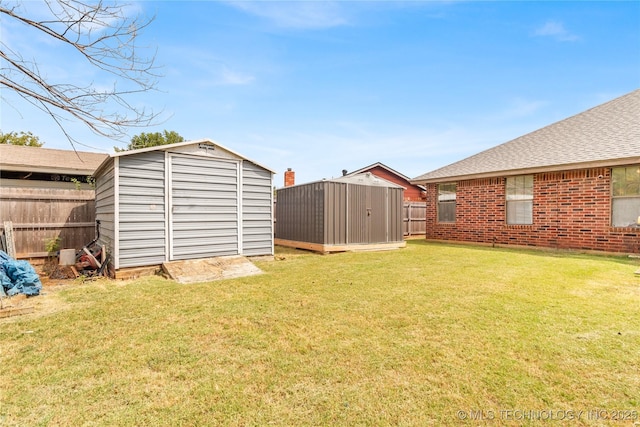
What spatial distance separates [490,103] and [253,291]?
12.5 meters

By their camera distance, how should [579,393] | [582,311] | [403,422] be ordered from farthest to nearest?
[582,311]
[579,393]
[403,422]

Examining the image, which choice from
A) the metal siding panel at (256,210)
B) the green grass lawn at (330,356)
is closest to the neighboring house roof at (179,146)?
the metal siding panel at (256,210)

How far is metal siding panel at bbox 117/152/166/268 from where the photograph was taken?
6.21m

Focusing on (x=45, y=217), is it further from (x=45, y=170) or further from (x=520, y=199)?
(x=520, y=199)

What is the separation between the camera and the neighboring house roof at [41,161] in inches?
488

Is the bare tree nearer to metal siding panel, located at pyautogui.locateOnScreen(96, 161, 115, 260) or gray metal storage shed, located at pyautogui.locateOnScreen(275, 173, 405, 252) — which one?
metal siding panel, located at pyautogui.locateOnScreen(96, 161, 115, 260)

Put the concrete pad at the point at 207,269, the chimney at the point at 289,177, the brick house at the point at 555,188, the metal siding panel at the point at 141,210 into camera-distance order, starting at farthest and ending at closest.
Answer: the chimney at the point at 289,177 → the brick house at the point at 555,188 → the metal siding panel at the point at 141,210 → the concrete pad at the point at 207,269

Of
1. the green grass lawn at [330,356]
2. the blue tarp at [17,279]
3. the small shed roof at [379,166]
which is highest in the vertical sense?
the small shed roof at [379,166]

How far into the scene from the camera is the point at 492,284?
17.1 feet

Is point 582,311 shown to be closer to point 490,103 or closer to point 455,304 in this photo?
point 455,304

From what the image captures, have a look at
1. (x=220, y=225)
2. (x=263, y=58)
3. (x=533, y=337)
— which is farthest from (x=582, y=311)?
(x=263, y=58)

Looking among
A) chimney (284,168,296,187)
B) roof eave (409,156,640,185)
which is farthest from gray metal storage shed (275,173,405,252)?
chimney (284,168,296,187)

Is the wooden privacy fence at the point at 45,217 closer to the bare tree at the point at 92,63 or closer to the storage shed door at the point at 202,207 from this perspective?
the storage shed door at the point at 202,207

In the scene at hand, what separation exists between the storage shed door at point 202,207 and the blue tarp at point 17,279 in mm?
2258
